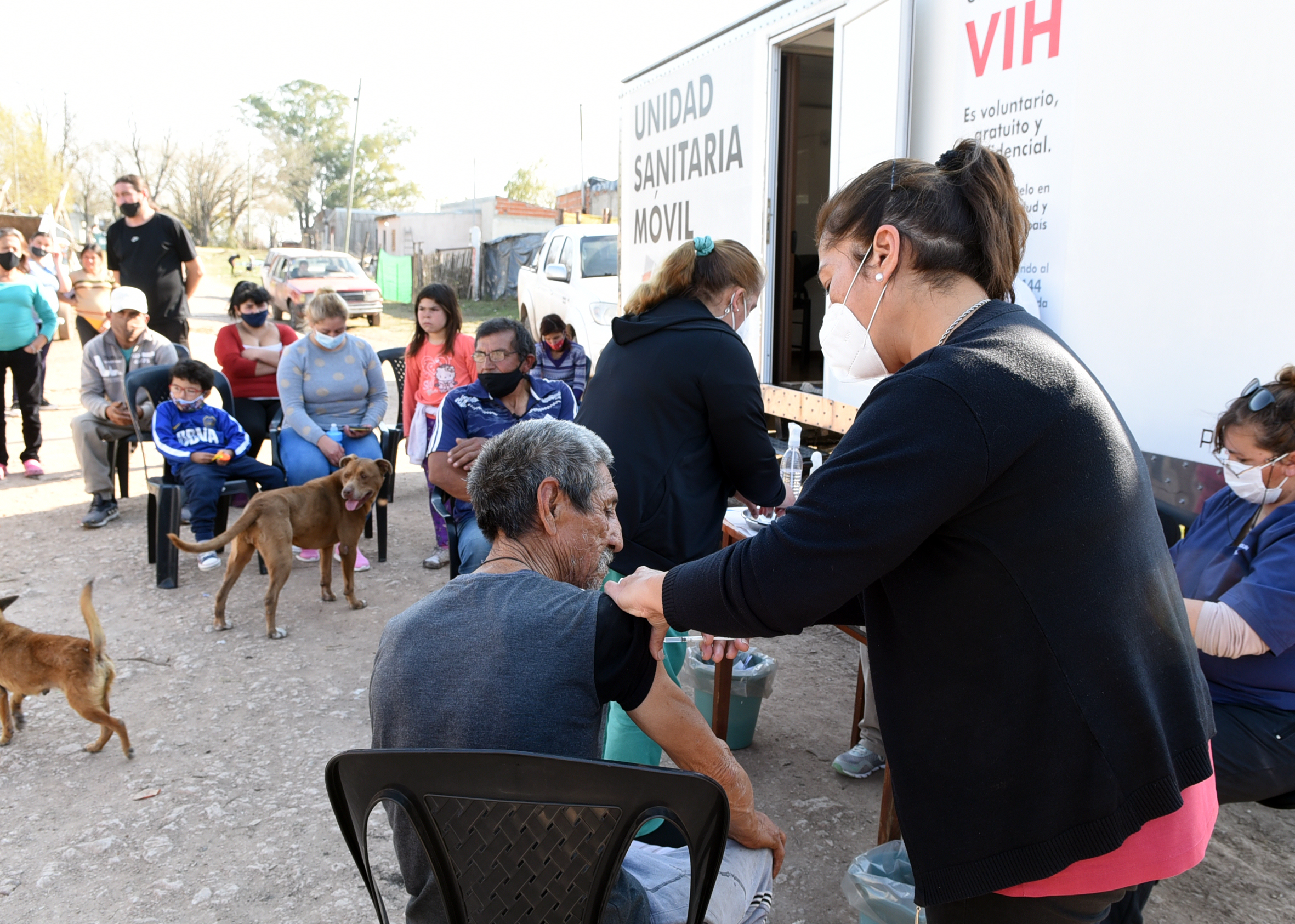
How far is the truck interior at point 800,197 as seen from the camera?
228 inches

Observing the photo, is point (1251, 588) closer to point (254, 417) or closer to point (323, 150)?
point (254, 417)

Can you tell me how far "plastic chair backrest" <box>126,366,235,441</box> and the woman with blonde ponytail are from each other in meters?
4.39

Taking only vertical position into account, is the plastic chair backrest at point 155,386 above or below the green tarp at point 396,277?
below

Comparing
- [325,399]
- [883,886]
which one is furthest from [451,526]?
[883,886]

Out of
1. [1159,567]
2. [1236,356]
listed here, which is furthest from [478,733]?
[1236,356]

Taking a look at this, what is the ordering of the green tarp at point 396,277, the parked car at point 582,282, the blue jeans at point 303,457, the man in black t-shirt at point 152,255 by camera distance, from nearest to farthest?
the blue jeans at point 303,457 → the man in black t-shirt at point 152,255 → the parked car at point 582,282 → the green tarp at point 396,277

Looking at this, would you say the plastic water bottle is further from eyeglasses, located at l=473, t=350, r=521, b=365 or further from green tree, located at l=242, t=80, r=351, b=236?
green tree, located at l=242, t=80, r=351, b=236

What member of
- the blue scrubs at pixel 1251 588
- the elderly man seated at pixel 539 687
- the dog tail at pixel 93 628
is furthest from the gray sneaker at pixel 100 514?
the blue scrubs at pixel 1251 588

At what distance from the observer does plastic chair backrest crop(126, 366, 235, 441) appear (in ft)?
20.2

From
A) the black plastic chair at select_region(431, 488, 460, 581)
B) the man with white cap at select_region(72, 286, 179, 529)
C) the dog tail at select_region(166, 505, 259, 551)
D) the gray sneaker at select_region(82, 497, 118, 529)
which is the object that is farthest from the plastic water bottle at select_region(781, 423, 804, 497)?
the gray sneaker at select_region(82, 497, 118, 529)

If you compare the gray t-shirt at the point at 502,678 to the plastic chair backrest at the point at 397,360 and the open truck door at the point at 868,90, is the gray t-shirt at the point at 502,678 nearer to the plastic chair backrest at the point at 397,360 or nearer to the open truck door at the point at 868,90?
the open truck door at the point at 868,90

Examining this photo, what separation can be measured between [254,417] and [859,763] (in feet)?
17.2

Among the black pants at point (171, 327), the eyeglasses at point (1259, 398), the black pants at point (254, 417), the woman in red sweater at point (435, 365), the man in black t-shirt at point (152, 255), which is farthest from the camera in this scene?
the black pants at point (171, 327)

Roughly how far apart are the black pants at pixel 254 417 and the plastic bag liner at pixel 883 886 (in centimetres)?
565
